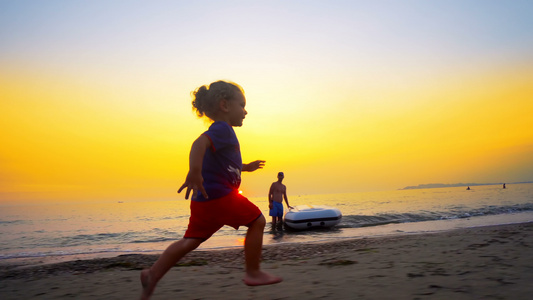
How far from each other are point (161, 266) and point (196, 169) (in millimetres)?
758

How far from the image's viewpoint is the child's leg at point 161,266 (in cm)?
226

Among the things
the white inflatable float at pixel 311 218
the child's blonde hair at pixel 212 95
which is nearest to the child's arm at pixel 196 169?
the child's blonde hair at pixel 212 95

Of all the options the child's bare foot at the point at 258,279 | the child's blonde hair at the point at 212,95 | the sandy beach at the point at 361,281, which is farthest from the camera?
the child's blonde hair at the point at 212,95

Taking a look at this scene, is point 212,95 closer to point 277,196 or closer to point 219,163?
point 219,163

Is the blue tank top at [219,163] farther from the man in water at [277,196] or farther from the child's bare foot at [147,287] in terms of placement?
the man in water at [277,196]

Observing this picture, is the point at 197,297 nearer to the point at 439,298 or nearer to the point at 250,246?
the point at 250,246

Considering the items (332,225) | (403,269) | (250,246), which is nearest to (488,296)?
(403,269)

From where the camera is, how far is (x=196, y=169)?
88.7 inches

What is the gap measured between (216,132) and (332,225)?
11.8 meters

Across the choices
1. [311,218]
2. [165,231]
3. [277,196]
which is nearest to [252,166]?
[277,196]

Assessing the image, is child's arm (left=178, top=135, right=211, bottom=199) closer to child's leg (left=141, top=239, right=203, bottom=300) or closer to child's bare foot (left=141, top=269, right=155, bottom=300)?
child's leg (left=141, top=239, right=203, bottom=300)

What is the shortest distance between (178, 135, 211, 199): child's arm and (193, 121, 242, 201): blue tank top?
98 mm

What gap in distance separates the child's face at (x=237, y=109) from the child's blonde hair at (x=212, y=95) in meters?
0.04

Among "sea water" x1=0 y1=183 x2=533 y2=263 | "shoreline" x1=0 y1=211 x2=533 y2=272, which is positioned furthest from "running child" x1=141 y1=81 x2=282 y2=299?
"sea water" x1=0 y1=183 x2=533 y2=263
